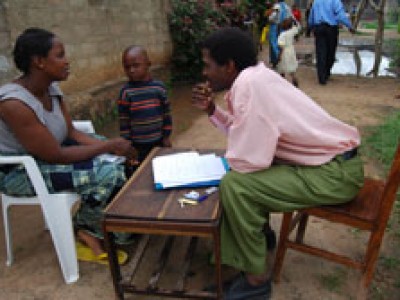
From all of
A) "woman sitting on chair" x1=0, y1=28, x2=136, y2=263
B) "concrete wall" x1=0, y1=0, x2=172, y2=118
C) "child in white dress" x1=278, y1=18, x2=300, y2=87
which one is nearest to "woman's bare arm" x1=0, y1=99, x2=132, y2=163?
"woman sitting on chair" x1=0, y1=28, x2=136, y2=263

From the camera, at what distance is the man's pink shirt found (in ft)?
6.16

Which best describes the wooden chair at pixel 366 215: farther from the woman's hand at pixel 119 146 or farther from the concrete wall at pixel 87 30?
the concrete wall at pixel 87 30

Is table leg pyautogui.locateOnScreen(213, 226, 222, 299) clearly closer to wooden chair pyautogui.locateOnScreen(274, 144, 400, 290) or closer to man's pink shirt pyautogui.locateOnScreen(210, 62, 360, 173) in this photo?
man's pink shirt pyautogui.locateOnScreen(210, 62, 360, 173)

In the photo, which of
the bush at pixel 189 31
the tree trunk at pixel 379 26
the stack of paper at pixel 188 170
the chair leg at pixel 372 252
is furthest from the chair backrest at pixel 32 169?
the tree trunk at pixel 379 26

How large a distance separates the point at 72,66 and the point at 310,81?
545 centimetres

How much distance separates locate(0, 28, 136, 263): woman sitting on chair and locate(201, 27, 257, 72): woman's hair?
0.96 metres

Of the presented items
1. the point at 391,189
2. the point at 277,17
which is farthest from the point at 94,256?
the point at 277,17

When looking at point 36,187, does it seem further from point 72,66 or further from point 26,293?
point 72,66

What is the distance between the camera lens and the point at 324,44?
7691mm

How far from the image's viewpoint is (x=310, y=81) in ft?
27.6

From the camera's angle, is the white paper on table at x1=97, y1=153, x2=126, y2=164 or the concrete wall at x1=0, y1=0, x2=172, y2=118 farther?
the concrete wall at x1=0, y1=0, x2=172, y2=118

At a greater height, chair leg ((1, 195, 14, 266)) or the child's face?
the child's face

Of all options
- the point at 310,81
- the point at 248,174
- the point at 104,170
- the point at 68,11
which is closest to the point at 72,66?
the point at 68,11

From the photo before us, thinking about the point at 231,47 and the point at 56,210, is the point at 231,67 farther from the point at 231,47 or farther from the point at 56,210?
the point at 56,210
